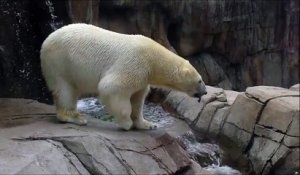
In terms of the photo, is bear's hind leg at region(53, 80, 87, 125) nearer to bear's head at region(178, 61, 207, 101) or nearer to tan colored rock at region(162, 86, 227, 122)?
bear's head at region(178, 61, 207, 101)

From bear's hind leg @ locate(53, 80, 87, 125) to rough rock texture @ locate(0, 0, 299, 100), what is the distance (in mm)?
2977

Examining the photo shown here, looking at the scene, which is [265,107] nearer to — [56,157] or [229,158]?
[229,158]

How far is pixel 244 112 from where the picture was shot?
768cm

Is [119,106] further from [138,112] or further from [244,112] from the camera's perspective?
[244,112]

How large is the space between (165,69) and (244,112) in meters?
2.88

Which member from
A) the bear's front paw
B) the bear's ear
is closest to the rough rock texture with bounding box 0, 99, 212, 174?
the bear's front paw

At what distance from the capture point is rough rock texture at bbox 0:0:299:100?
8.62 metres

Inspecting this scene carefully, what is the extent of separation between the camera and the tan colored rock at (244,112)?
7.56 metres

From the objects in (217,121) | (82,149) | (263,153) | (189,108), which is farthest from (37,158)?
(189,108)

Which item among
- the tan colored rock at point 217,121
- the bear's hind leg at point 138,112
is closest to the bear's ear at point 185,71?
the bear's hind leg at point 138,112

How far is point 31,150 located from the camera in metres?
4.37

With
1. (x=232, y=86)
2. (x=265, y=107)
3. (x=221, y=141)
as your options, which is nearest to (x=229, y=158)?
(x=221, y=141)

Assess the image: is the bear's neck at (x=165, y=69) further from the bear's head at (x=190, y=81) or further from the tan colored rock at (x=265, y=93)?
the tan colored rock at (x=265, y=93)

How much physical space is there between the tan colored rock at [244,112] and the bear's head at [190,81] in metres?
2.46
